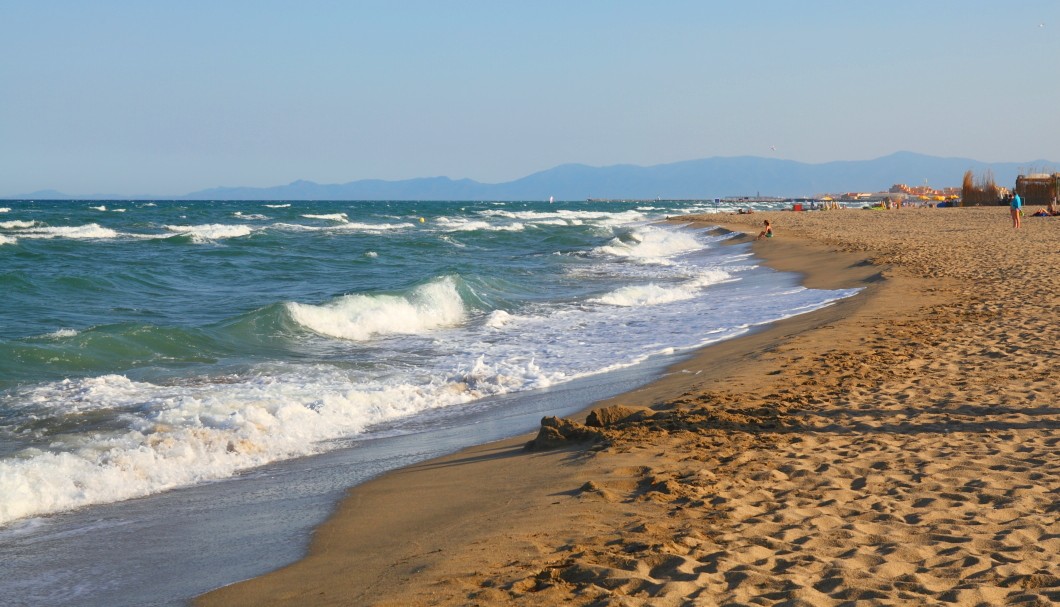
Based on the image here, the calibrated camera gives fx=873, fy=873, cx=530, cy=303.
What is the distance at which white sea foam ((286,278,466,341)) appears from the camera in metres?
13.8

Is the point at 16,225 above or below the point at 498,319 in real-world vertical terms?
above

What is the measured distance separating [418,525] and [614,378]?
16.0 ft

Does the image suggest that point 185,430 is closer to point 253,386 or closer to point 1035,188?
point 253,386

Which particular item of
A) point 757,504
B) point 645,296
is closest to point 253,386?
point 757,504

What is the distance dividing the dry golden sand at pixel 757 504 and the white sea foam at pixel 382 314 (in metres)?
6.57

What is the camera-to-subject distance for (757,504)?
15.1 ft

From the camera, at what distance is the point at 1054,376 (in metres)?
7.18

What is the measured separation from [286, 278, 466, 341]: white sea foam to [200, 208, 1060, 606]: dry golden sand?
6572mm

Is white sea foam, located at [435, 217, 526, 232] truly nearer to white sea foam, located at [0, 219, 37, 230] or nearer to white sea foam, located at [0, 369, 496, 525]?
white sea foam, located at [0, 219, 37, 230]

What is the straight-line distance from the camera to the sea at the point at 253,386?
4.88 m

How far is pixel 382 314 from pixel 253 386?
562cm

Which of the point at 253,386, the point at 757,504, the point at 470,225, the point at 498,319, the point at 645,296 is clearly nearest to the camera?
the point at 757,504

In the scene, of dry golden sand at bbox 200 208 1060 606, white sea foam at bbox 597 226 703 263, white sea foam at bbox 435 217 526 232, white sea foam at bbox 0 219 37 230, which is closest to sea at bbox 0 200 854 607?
dry golden sand at bbox 200 208 1060 606

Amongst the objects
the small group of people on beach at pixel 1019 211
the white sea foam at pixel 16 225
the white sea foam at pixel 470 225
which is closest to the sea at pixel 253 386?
the small group of people on beach at pixel 1019 211
